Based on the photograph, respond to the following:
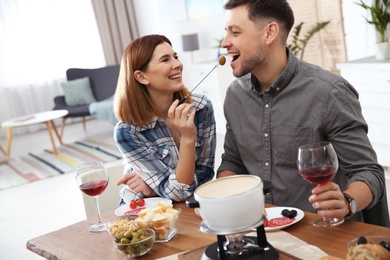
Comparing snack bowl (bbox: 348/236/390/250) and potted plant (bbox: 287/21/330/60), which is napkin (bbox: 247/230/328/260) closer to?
snack bowl (bbox: 348/236/390/250)

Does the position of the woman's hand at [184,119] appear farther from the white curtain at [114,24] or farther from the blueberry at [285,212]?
the white curtain at [114,24]

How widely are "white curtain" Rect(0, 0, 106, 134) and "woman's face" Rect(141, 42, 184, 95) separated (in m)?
6.91

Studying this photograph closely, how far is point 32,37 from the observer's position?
8984 millimetres

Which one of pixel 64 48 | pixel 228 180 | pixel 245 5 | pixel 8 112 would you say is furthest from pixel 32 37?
pixel 228 180

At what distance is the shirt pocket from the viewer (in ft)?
6.13

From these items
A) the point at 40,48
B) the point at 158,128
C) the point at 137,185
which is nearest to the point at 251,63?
the point at 158,128

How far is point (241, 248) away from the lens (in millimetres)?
1244

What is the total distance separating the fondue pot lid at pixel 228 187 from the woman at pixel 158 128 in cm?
69

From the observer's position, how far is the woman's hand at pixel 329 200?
4.66ft

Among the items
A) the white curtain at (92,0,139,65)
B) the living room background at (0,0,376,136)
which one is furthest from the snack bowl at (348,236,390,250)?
the white curtain at (92,0,139,65)

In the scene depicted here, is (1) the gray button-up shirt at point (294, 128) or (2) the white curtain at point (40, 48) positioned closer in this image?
(1) the gray button-up shirt at point (294, 128)

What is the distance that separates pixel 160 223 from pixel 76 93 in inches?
268

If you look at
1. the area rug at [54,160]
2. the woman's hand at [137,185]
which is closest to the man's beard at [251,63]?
the woman's hand at [137,185]

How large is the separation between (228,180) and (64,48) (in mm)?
8348
